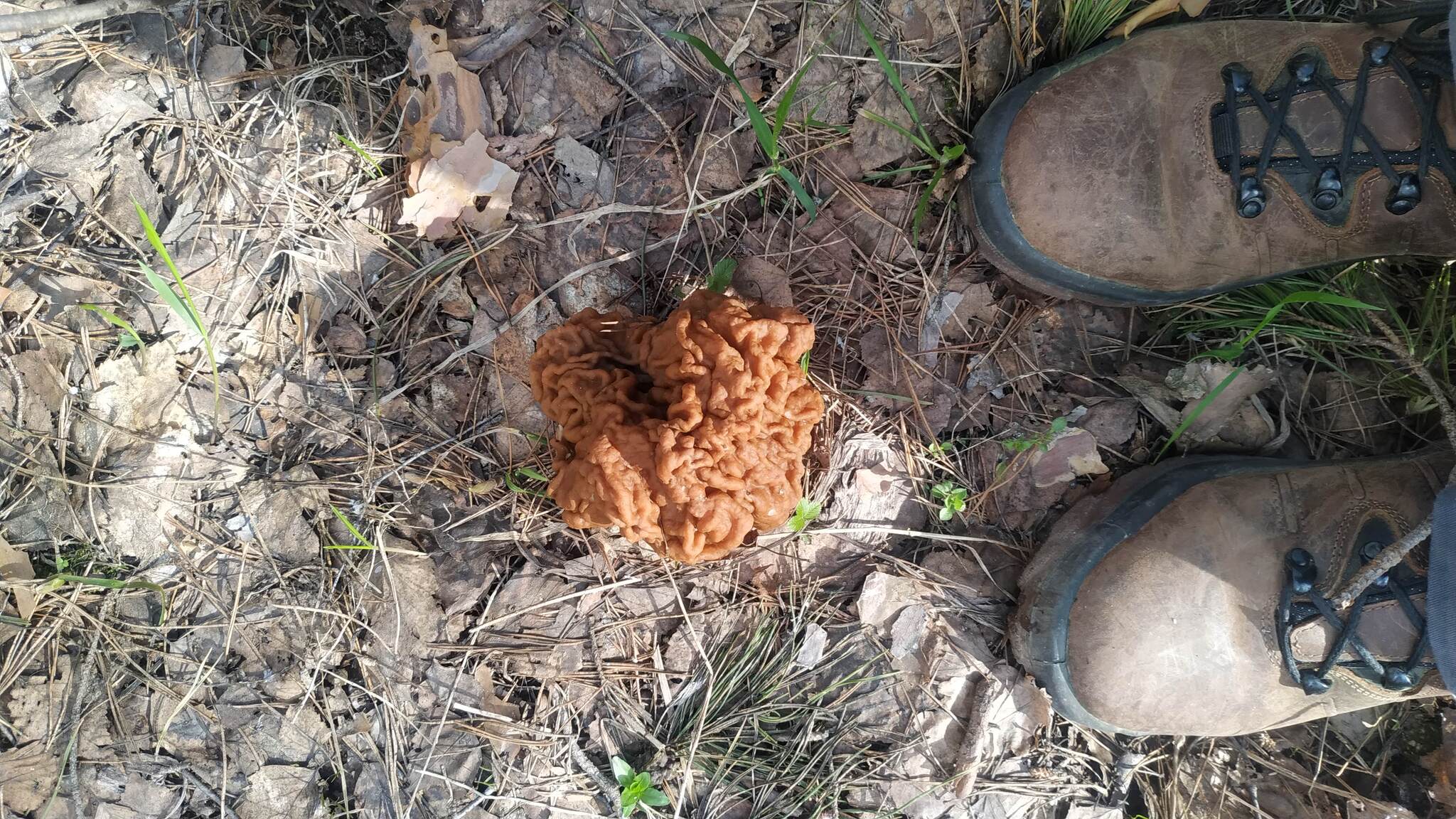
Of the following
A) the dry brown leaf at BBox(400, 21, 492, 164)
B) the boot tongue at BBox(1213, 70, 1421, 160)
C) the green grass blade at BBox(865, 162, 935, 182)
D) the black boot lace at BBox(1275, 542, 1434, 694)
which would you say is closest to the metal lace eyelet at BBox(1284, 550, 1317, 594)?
the black boot lace at BBox(1275, 542, 1434, 694)

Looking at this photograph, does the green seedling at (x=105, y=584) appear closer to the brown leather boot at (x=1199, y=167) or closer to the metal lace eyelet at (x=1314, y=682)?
the brown leather boot at (x=1199, y=167)

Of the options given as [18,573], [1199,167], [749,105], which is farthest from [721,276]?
[18,573]

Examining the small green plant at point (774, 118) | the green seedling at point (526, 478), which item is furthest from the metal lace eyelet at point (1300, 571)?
the green seedling at point (526, 478)

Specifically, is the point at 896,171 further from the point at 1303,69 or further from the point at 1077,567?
the point at 1077,567

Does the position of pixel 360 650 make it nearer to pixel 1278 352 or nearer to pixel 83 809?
pixel 83 809

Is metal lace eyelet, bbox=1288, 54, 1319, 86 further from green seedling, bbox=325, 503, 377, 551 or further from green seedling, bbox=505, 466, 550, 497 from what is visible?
green seedling, bbox=325, 503, 377, 551

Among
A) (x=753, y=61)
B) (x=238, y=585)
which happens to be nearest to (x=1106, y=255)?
(x=753, y=61)
